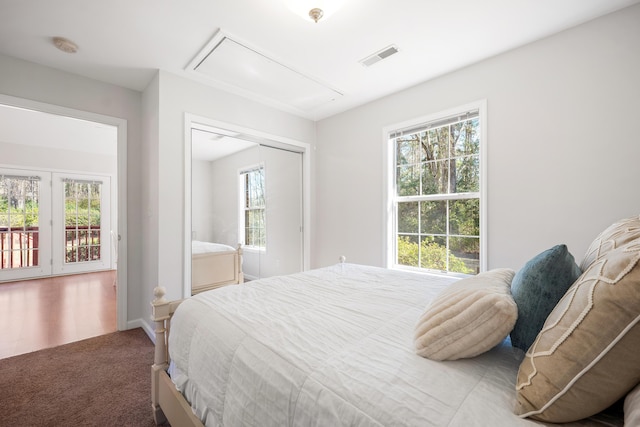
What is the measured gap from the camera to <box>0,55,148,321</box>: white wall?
2498 mm

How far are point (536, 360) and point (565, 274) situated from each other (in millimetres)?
327

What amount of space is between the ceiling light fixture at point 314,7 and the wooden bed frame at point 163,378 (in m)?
1.99

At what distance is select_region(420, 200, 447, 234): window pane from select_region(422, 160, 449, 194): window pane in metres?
0.13

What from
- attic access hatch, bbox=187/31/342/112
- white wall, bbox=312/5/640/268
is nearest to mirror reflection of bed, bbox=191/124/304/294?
attic access hatch, bbox=187/31/342/112

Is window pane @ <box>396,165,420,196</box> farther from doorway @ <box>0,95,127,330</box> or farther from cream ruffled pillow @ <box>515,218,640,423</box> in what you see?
doorway @ <box>0,95,127,330</box>

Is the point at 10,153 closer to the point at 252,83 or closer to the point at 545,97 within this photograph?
the point at 252,83

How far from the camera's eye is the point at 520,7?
1928 mm

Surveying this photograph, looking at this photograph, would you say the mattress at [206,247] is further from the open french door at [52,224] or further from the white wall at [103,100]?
Result: the open french door at [52,224]

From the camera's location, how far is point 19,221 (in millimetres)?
5172

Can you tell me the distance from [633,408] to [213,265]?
320 centimetres

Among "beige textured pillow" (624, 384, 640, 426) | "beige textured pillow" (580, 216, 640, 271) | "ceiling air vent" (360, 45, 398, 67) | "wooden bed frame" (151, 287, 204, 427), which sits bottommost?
"wooden bed frame" (151, 287, 204, 427)

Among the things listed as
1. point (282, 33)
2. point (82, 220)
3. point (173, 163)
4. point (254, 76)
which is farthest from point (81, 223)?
point (282, 33)

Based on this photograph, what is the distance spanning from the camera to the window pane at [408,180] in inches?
121

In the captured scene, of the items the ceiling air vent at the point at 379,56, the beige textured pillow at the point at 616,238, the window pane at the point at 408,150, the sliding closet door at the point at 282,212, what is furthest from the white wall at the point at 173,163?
the beige textured pillow at the point at 616,238
